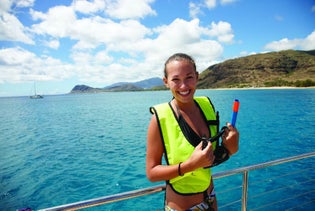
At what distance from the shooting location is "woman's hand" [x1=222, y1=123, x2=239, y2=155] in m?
1.76

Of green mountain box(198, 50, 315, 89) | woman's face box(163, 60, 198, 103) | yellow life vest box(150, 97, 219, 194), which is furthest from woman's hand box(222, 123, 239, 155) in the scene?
green mountain box(198, 50, 315, 89)

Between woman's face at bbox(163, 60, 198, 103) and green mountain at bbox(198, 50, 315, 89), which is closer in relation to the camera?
woman's face at bbox(163, 60, 198, 103)

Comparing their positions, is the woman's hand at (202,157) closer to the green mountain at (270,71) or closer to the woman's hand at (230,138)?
the woman's hand at (230,138)

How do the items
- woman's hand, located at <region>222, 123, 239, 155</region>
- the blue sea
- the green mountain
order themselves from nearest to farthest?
woman's hand, located at <region>222, 123, 239, 155</region>
the blue sea
the green mountain

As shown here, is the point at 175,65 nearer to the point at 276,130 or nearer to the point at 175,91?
the point at 175,91

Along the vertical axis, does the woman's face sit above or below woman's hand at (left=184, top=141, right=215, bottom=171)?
above

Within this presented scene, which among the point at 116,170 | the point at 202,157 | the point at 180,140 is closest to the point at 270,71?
the point at 116,170

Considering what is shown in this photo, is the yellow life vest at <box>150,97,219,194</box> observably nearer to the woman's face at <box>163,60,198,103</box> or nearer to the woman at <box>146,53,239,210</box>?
the woman at <box>146,53,239,210</box>

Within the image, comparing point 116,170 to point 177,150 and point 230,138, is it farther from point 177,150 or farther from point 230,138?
point 230,138

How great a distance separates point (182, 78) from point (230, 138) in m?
0.59

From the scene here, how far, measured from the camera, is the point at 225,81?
194 metres

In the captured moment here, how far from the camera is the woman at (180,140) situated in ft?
5.82

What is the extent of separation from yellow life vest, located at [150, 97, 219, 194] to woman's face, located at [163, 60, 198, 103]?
0.15m

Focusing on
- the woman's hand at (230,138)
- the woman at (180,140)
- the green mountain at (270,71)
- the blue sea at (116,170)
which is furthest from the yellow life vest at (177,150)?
the green mountain at (270,71)
